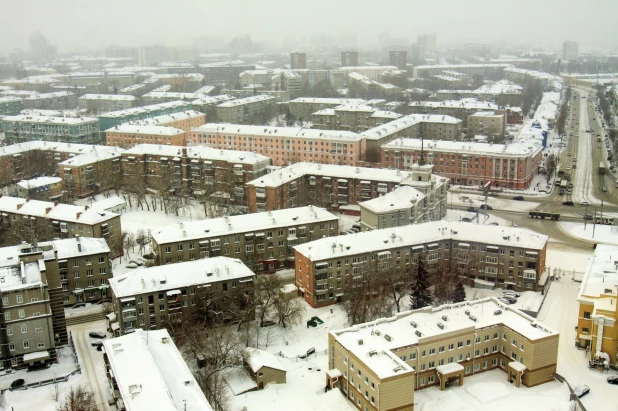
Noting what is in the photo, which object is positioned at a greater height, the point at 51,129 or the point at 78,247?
the point at 51,129

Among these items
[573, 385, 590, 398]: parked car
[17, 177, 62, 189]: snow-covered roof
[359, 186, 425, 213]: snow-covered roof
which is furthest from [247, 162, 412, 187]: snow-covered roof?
[573, 385, 590, 398]: parked car

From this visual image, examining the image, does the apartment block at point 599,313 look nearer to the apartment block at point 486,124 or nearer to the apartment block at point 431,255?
the apartment block at point 431,255

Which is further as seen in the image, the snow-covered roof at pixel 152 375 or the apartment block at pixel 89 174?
the apartment block at pixel 89 174

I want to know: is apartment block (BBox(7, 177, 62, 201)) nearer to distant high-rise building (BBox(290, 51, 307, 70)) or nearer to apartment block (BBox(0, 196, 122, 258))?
apartment block (BBox(0, 196, 122, 258))

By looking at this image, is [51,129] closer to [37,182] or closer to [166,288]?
[37,182]

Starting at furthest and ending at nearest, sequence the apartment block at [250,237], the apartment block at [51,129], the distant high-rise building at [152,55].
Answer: the distant high-rise building at [152,55], the apartment block at [51,129], the apartment block at [250,237]

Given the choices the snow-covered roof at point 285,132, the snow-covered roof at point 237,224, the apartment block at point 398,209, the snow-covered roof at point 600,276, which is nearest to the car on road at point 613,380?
the snow-covered roof at point 600,276

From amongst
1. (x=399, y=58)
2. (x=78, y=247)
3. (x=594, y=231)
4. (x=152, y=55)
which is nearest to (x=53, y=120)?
(x=78, y=247)
